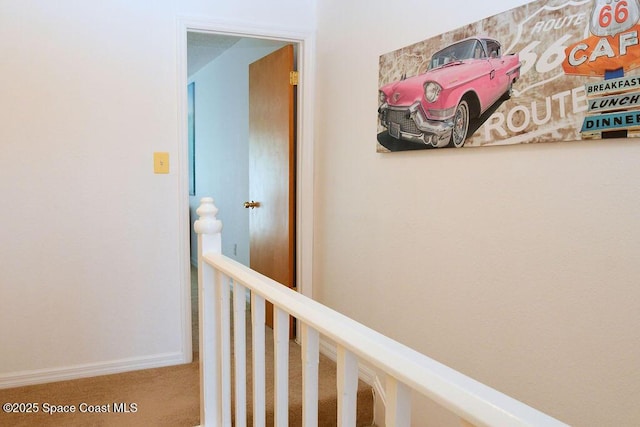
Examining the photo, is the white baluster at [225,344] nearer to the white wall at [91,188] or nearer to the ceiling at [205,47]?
the white wall at [91,188]

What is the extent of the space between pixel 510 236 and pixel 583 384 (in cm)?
50

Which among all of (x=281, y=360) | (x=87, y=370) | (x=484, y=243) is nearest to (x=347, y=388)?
(x=281, y=360)

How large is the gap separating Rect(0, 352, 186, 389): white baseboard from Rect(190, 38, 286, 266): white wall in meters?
1.50

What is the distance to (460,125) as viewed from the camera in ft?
6.00

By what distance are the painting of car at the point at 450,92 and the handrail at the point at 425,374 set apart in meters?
1.05

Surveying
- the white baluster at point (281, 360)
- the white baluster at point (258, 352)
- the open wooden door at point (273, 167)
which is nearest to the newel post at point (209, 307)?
the white baluster at point (258, 352)

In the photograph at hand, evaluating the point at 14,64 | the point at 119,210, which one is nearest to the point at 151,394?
the point at 119,210

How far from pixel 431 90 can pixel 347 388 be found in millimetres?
1392

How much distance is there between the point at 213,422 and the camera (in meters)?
1.78

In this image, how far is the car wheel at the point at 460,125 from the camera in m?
1.80

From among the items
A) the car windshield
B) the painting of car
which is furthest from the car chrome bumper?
the car windshield

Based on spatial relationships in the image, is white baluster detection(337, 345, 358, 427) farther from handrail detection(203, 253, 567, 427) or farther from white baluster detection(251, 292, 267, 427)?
white baluster detection(251, 292, 267, 427)

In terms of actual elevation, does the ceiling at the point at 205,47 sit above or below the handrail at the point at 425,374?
above

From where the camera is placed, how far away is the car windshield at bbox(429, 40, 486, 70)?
1744 mm
